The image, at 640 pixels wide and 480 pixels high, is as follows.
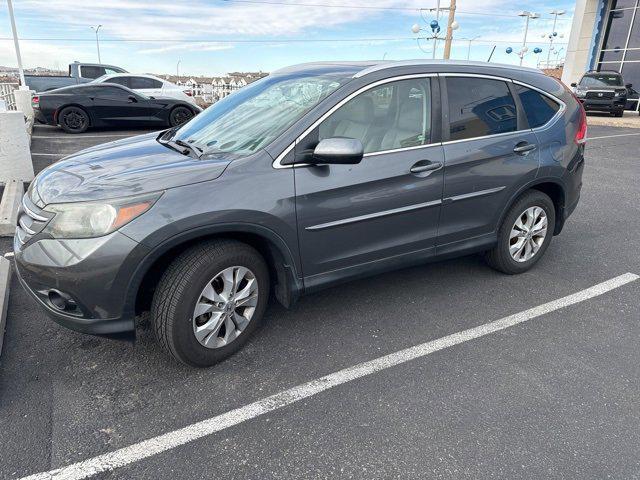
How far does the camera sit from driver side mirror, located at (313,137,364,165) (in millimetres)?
2758

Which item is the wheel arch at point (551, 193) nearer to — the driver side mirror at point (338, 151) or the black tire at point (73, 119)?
the driver side mirror at point (338, 151)

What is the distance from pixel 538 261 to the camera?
14.7ft

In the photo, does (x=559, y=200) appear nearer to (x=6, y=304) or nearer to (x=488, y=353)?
(x=488, y=353)

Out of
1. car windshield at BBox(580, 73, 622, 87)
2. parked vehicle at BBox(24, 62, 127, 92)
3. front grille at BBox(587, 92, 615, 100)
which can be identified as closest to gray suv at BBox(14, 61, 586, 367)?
parked vehicle at BBox(24, 62, 127, 92)

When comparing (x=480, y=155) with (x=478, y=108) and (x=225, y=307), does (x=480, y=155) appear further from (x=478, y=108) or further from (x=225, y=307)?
(x=225, y=307)

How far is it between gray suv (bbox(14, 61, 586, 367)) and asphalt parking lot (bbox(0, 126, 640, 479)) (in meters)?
0.33

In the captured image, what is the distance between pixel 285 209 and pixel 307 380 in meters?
1.01

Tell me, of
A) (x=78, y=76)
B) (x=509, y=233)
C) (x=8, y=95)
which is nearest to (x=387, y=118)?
(x=509, y=233)

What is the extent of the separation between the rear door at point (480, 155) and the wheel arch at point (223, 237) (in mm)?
1273

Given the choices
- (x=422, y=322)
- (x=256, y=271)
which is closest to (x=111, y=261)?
(x=256, y=271)

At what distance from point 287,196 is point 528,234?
7.92 feet

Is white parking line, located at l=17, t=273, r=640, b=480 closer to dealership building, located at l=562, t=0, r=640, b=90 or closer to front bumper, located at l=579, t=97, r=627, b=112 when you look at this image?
front bumper, located at l=579, t=97, r=627, b=112

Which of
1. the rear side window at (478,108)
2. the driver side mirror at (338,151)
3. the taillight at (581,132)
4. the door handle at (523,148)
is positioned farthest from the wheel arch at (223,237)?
the taillight at (581,132)

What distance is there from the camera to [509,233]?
157 inches
